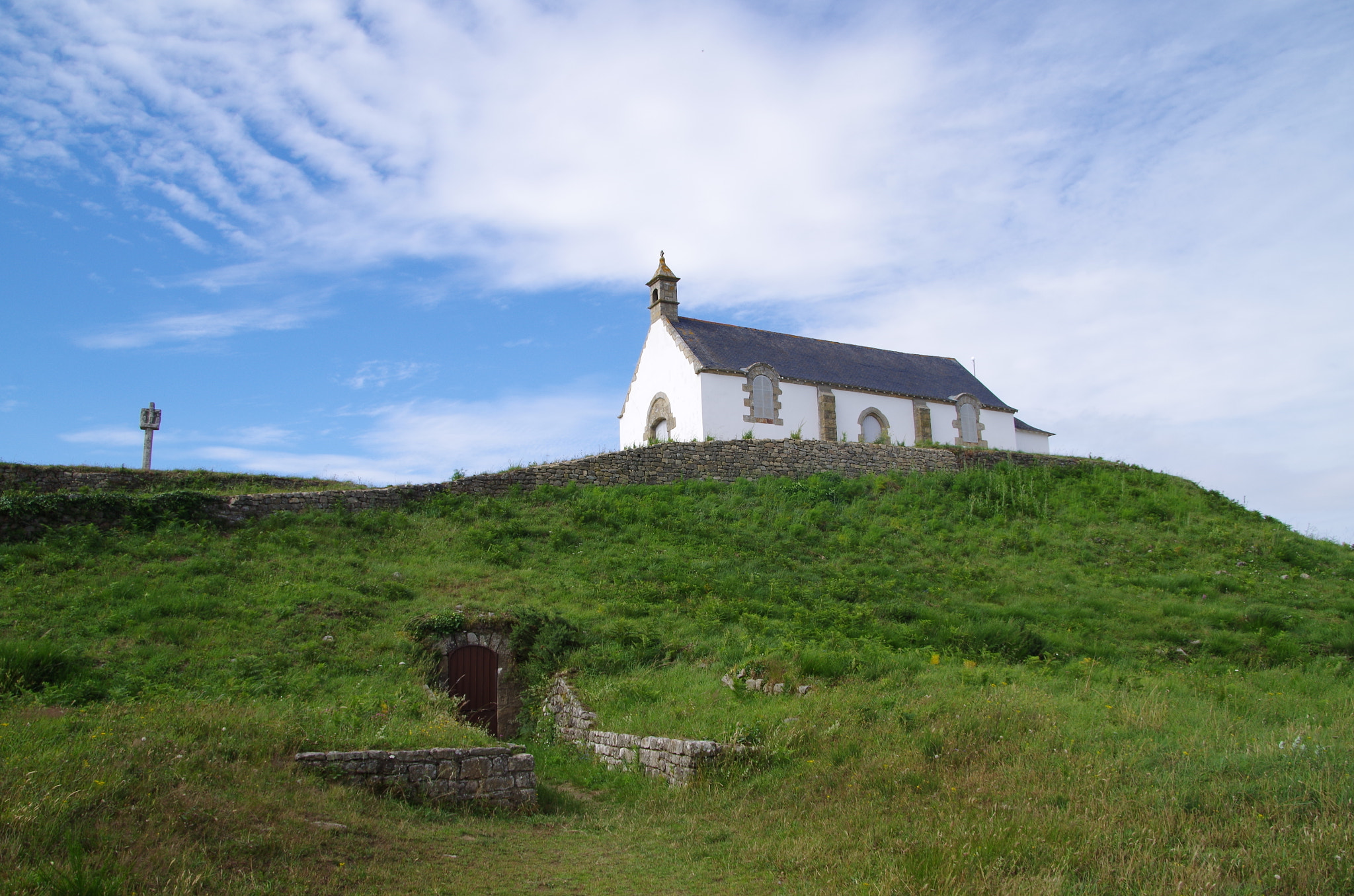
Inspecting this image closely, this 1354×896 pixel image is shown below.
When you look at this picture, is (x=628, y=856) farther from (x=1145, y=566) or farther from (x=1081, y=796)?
(x=1145, y=566)

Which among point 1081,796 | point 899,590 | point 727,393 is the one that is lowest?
point 1081,796

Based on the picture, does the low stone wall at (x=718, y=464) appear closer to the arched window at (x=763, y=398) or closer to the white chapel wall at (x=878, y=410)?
the arched window at (x=763, y=398)

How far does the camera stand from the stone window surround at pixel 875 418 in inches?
1115

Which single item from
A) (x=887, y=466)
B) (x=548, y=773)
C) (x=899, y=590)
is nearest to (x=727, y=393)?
(x=887, y=466)

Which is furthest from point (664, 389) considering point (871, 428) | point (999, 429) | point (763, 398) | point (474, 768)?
point (474, 768)

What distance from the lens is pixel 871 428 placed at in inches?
1132

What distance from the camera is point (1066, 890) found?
5184 millimetres

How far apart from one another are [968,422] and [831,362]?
6.12 meters

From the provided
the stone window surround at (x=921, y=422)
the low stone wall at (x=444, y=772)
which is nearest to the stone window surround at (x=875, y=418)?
the stone window surround at (x=921, y=422)

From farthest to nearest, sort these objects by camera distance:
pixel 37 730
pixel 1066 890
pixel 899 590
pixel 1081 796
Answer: pixel 899 590, pixel 37 730, pixel 1081 796, pixel 1066 890

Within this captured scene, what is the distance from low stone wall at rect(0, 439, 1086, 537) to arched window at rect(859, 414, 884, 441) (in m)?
3.58

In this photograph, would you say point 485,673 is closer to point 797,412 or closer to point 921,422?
point 797,412

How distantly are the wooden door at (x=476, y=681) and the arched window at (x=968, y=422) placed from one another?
23.0 metres

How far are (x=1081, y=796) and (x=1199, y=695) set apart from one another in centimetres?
468
